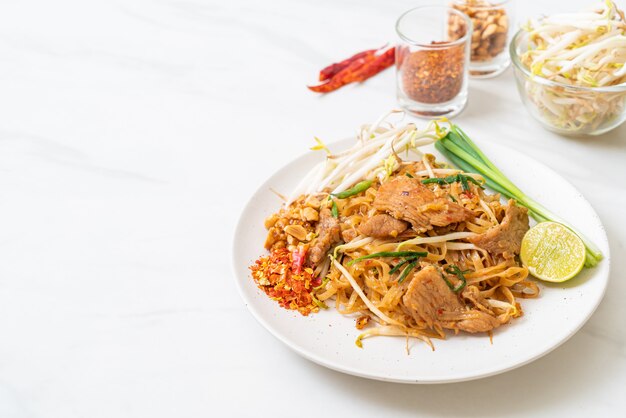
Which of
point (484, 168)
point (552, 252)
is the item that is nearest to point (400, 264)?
point (552, 252)

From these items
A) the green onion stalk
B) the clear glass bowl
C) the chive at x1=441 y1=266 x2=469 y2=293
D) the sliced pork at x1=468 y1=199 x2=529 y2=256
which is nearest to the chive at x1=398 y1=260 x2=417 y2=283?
the chive at x1=441 y1=266 x2=469 y2=293

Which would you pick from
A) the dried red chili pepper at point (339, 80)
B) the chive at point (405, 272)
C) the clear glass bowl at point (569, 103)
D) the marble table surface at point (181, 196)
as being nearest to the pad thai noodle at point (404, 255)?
the chive at point (405, 272)

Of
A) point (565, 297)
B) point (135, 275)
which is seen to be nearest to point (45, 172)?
point (135, 275)

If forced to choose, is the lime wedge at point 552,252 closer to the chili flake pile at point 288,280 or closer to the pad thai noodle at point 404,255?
the pad thai noodle at point 404,255

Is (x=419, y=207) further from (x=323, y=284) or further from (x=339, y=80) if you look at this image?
(x=339, y=80)

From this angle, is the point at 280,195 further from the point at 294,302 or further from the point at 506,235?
the point at 506,235
